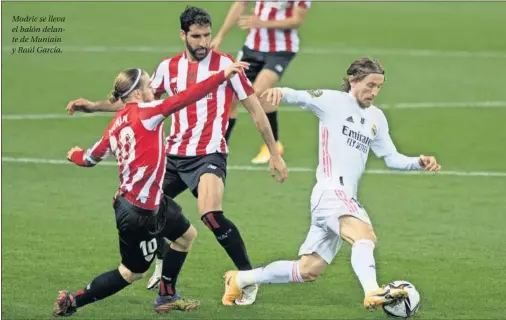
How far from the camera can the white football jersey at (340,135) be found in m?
10.2

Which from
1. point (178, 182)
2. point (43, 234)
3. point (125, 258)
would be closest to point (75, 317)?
point (125, 258)

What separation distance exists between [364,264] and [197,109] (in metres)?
2.31

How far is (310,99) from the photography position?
1027cm

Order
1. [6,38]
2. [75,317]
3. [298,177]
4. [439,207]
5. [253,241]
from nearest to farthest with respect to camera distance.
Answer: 1. [75,317]
2. [253,241]
3. [439,207]
4. [298,177]
5. [6,38]

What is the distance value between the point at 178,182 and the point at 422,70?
13071 mm

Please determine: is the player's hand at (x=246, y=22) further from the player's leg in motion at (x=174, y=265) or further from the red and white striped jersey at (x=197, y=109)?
the player's leg in motion at (x=174, y=265)

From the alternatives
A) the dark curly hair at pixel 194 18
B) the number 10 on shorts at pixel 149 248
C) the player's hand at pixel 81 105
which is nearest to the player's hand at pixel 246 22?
the dark curly hair at pixel 194 18

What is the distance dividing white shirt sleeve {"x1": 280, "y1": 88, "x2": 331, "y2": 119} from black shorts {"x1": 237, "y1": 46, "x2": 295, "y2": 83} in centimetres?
590

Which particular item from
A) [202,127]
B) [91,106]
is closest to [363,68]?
[202,127]

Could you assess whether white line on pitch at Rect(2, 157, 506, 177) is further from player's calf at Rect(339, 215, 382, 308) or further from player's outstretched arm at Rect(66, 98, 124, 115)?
player's calf at Rect(339, 215, 382, 308)

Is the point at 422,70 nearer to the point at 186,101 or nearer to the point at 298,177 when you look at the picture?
the point at 298,177

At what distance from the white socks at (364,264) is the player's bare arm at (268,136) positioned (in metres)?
0.95

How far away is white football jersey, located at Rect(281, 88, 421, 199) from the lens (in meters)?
10.2

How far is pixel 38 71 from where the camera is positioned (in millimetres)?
22750
